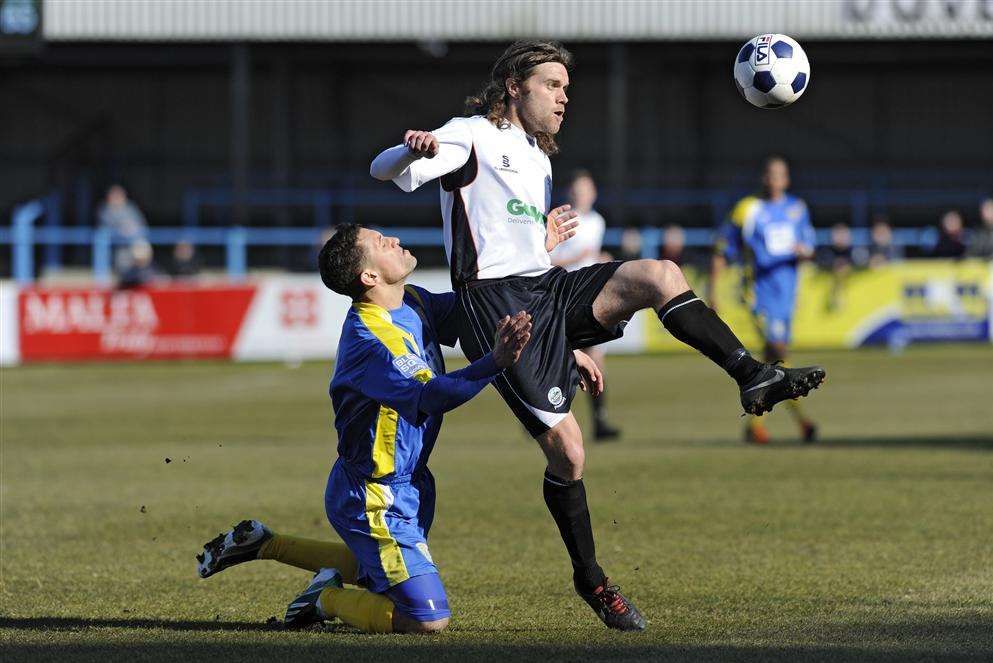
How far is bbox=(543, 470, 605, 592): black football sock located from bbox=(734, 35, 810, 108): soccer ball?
216 cm

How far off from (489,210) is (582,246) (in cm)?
802

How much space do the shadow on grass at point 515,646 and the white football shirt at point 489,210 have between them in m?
1.39

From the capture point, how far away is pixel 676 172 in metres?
39.7

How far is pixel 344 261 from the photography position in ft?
20.3

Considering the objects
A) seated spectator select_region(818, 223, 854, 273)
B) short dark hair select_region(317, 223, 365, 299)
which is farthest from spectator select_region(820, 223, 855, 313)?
short dark hair select_region(317, 223, 365, 299)

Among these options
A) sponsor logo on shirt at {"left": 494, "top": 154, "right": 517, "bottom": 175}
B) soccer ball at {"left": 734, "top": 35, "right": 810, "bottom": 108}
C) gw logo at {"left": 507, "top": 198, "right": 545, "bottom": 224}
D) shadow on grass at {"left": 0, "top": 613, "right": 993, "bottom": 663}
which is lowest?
shadow on grass at {"left": 0, "top": 613, "right": 993, "bottom": 663}

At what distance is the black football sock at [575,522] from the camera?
6215 mm

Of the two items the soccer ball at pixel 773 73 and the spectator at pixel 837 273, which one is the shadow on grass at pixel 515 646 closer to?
the soccer ball at pixel 773 73

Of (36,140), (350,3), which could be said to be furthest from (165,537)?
(36,140)

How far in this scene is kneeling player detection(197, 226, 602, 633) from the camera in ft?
19.8

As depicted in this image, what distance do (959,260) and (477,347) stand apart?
2045cm

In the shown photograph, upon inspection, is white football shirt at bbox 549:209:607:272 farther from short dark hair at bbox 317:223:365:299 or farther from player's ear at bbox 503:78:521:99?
short dark hair at bbox 317:223:365:299

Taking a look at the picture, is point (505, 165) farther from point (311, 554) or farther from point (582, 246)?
point (582, 246)

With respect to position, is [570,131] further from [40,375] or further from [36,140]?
[40,375]
